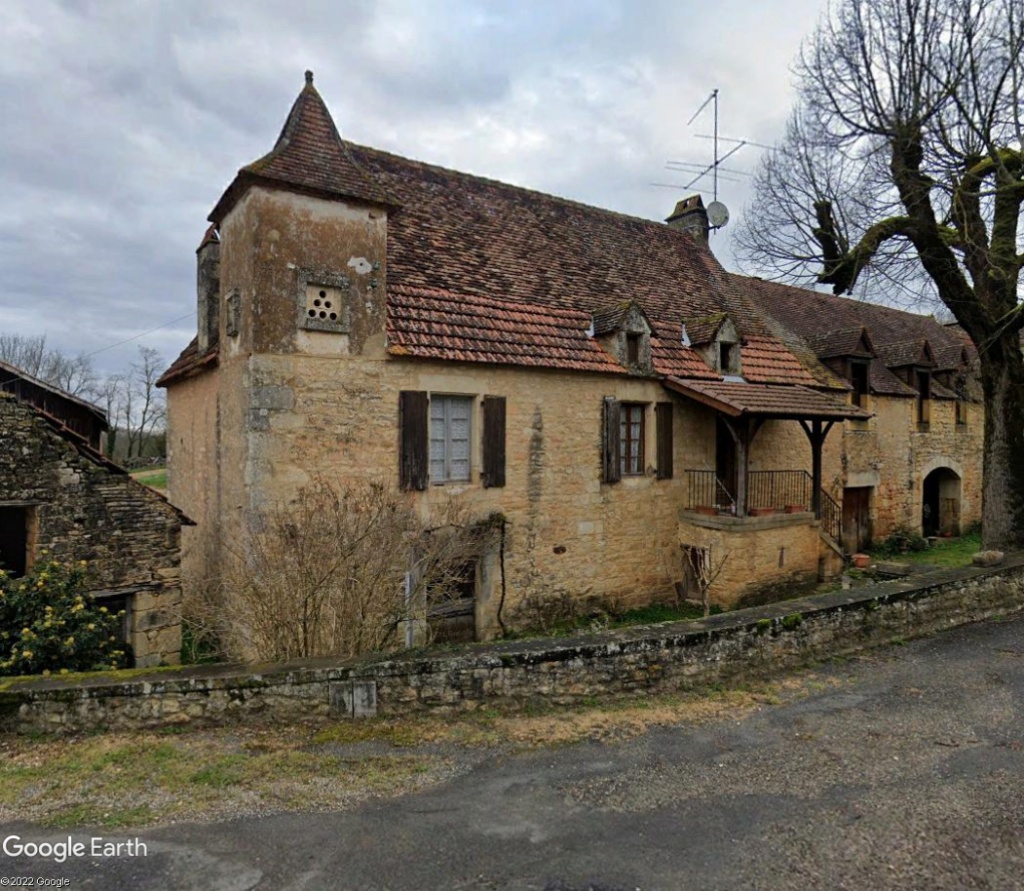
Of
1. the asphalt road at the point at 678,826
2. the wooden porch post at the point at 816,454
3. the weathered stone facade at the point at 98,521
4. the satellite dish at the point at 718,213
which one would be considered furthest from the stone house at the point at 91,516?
the satellite dish at the point at 718,213

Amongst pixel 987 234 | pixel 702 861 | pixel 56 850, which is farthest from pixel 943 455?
pixel 56 850

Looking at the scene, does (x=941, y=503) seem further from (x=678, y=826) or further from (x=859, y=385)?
(x=678, y=826)

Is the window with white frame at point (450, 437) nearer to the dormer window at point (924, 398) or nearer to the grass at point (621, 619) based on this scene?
the grass at point (621, 619)

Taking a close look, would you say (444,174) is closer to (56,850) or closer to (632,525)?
(632,525)

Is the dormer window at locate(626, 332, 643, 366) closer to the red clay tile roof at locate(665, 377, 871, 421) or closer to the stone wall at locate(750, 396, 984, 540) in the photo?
the red clay tile roof at locate(665, 377, 871, 421)

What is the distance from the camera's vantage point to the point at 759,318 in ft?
52.4

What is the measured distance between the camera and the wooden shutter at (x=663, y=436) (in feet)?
40.7

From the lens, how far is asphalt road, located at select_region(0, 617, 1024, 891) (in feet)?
11.8

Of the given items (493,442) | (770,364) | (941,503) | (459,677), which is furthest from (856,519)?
(459,677)

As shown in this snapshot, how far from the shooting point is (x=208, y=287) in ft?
36.6

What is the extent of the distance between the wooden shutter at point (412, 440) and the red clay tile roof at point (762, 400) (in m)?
5.21

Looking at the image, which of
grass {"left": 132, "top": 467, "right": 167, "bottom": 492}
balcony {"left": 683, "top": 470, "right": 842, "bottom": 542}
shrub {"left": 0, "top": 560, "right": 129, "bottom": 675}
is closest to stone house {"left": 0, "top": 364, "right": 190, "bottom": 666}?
shrub {"left": 0, "top": 560, "right": 129, "bottom": 675}

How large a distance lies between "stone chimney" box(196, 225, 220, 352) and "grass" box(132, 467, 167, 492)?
62.1 ft

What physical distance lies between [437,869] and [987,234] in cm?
1317
